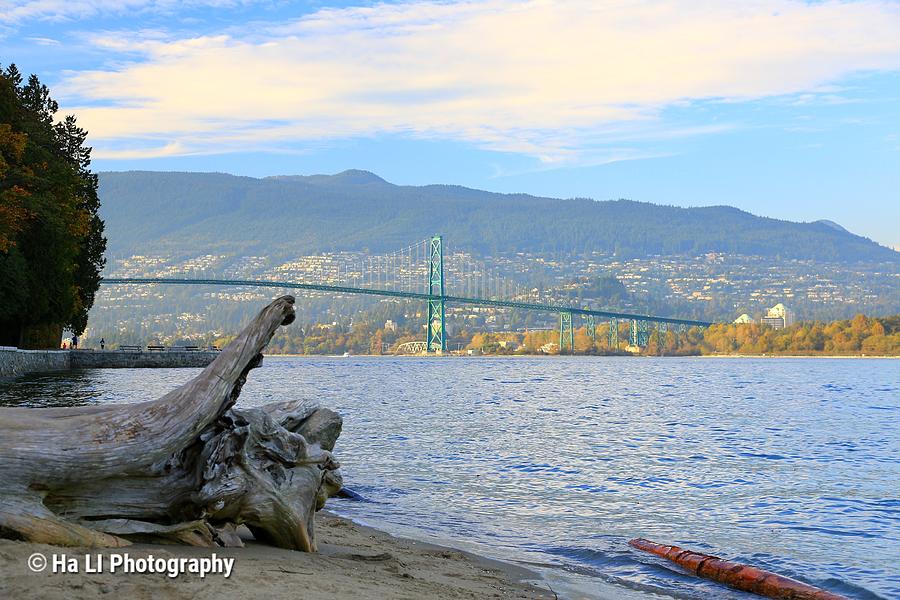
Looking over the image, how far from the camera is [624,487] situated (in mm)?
11695

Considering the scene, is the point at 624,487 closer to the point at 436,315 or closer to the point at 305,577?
the point at 305,577

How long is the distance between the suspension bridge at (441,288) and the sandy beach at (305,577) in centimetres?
5920

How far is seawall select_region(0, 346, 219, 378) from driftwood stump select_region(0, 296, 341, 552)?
70.9ft

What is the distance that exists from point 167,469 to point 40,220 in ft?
71.3

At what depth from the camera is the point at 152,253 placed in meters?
184

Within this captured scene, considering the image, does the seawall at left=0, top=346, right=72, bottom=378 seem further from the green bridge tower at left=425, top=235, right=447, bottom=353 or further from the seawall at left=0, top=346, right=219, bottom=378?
the green bridge tower at left=425, top=235, right=447, bottom=353

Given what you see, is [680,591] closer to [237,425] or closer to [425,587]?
[425,587]

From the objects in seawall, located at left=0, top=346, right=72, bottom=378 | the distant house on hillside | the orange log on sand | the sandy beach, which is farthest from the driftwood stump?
the distant house on hillside

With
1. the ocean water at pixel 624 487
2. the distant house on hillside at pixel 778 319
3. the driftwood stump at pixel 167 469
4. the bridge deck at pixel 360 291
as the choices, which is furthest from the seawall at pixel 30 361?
the distant house on hillside at pixel 778 319

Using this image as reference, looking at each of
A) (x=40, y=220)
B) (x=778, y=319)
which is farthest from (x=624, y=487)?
(x=778, y=319)

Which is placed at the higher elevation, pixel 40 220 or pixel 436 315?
pixel 40 220

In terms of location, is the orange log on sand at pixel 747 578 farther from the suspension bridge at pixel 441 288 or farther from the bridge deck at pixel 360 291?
the bridge deck at pixel 360 291

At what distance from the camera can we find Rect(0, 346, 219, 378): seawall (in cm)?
2805

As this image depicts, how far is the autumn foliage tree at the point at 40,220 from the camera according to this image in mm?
23766
